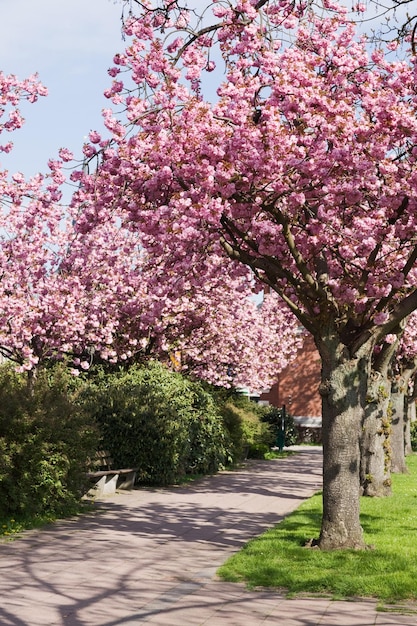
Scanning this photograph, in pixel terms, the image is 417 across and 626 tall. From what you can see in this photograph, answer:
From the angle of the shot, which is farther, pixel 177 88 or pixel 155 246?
pixel 155 246

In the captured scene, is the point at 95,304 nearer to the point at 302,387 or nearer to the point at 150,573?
the point at 150,573

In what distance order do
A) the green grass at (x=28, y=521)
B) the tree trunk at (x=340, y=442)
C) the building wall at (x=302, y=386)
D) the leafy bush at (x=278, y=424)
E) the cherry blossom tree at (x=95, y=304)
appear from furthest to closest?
the building wall at (x=302, y=386)
the leafy bush at (x=278, y=424)
the cherry blossom tree at (x=95, y=304)
the green grass at (x=28, y=521)
the tree trunk at (x=340, y=442)

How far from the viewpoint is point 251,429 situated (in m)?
29.7

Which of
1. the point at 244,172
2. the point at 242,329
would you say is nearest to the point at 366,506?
the point at 244,172

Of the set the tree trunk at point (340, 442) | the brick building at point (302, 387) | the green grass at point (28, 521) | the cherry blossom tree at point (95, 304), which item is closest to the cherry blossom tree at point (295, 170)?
the tree trunk at point (340, 442)

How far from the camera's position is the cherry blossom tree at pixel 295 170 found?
10.2 meters

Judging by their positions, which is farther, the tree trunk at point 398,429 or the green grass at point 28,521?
the tree trunk at point 398,429

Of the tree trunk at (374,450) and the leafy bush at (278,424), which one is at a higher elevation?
the leafy bush at (278,424)

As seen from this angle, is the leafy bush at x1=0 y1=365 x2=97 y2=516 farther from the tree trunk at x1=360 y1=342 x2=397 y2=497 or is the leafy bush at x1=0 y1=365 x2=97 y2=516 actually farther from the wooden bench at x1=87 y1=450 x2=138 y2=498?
the tree trunk at x1=360 y1=342 x2=397 y2=497

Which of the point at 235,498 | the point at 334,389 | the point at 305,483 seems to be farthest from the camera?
the point at 305,483

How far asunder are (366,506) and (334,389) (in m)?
5.43

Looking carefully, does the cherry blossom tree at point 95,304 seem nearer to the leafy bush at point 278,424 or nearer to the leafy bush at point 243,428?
the leafy bush at point 243,428

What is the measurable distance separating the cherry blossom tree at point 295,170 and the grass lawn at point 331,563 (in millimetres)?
647

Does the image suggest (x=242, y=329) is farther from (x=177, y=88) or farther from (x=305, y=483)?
(x=177, y=88)
